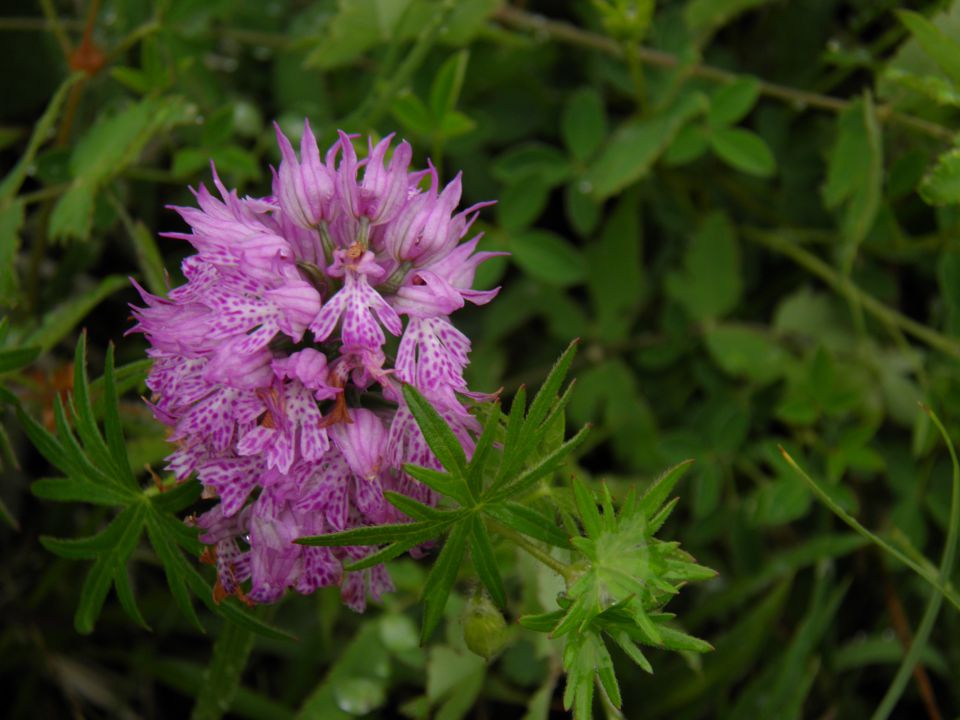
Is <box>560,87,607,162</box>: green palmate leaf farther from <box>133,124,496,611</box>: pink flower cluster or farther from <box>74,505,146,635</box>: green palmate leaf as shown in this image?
<box>74,505,146,635</box>: green palmate leaf

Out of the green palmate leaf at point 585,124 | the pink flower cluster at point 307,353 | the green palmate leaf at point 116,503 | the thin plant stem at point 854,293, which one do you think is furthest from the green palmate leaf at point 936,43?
the green palmate leaf at point 116,503

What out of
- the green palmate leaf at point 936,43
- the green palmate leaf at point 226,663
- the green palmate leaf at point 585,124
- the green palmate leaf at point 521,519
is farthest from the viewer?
the green palmate leaf at point 585,124

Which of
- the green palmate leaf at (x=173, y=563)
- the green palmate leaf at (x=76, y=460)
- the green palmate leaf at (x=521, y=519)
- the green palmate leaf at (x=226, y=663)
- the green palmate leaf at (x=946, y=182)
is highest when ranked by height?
the green palmate leaf at (x=946, y=182)

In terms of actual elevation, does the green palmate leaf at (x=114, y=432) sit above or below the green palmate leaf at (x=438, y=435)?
below

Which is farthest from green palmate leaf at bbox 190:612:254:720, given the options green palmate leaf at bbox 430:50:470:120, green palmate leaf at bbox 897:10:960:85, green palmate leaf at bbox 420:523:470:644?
green palmate leaf at bbox 897:10:960:85

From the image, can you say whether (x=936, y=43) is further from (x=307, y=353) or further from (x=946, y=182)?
(x=307, y=353)

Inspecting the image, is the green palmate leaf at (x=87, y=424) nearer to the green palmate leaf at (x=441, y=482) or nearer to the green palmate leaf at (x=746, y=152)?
the green palmate leaf at (x=441, y=482)

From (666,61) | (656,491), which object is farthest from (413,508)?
(666,61)

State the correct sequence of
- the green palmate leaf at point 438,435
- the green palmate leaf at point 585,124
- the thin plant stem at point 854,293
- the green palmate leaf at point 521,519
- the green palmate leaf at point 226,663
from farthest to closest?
1. the green palmate leaf at point 585,124
2. the thin plant stem at point 854,293
3. the green palmate leaf at point 226,663
4. the green palmate leaf at point 521,519
5. the green palmate leaf at point 438,435
